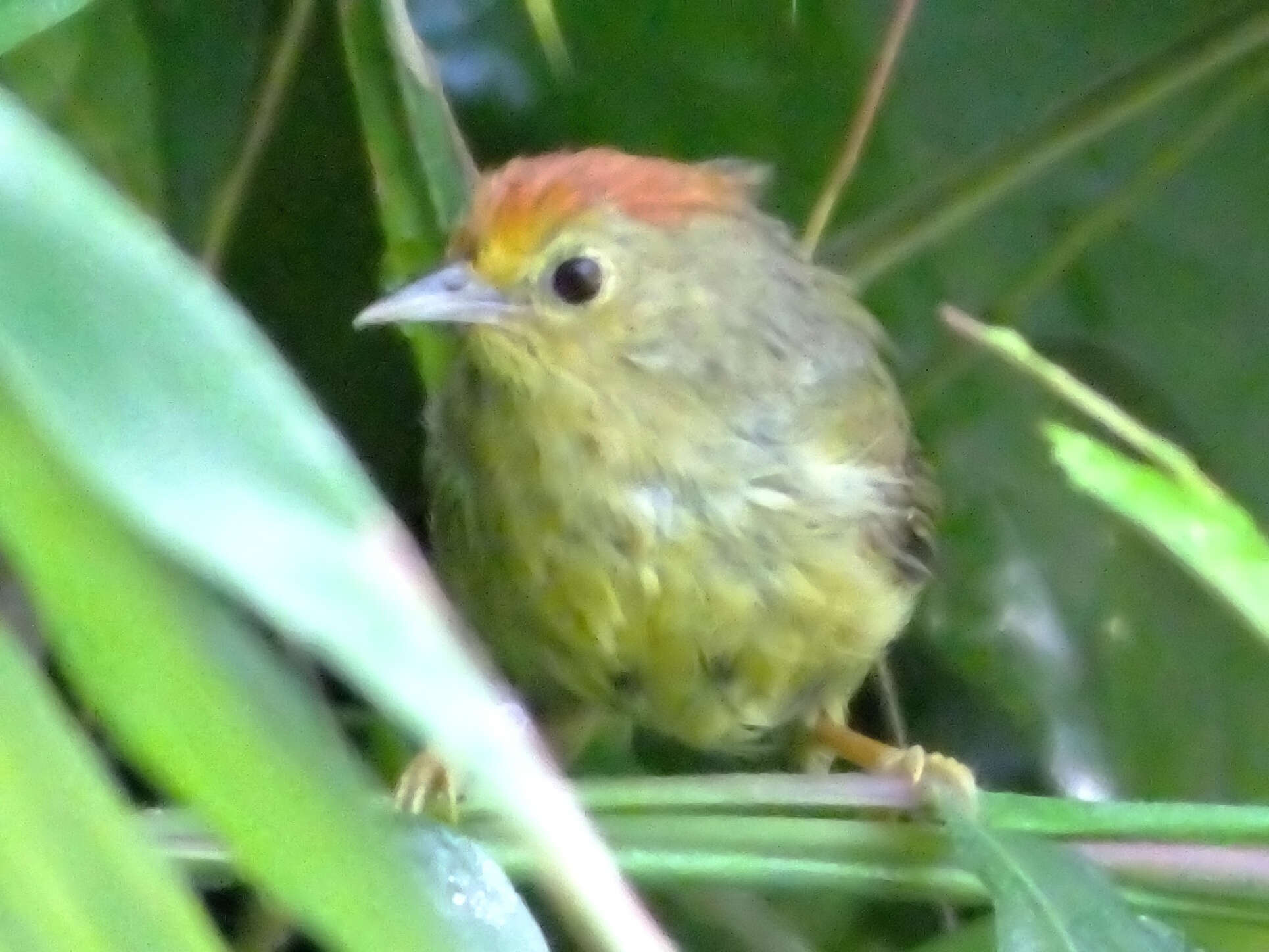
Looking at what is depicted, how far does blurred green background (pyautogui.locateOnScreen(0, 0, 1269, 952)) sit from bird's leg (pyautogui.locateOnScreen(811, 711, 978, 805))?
169 mm

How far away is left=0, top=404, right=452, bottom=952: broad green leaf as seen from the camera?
0.38 meters

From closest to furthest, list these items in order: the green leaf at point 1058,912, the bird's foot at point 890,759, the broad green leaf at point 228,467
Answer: the broad green leaf at point 228,467 < the green leaf at point 1058,912 < the bird's foot at point 890,759

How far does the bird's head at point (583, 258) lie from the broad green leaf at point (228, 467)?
2.77 ft

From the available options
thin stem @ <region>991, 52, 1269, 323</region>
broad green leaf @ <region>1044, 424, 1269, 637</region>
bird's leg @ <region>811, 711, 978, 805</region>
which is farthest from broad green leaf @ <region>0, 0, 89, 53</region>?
thin stem @ <region>991, 52, 1269, 323</region>

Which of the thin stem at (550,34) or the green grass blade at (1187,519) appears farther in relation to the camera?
the thin stem at (550,34)

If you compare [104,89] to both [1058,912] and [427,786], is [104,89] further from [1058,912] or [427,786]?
[1058,912]

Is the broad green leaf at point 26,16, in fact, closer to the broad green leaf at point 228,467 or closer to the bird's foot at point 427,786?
the broad green leaf at point 228,467

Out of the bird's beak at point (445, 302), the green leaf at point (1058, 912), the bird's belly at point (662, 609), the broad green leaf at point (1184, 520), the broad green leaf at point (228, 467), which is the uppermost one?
the bird's beak at point (445, 302)

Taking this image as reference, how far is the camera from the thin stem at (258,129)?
4.54ft

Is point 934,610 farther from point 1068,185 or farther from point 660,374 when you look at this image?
point 660,374

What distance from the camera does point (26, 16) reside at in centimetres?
76

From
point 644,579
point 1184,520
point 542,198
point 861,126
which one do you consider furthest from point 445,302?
point 1184,520

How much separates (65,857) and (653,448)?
3.03 feet

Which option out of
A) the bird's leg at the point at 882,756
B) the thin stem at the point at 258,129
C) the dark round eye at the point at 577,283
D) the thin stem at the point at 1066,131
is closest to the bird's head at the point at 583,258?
the dark round eye at the point at 577,283
